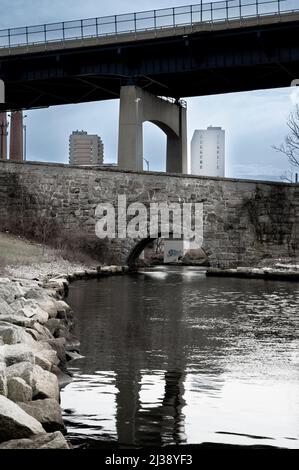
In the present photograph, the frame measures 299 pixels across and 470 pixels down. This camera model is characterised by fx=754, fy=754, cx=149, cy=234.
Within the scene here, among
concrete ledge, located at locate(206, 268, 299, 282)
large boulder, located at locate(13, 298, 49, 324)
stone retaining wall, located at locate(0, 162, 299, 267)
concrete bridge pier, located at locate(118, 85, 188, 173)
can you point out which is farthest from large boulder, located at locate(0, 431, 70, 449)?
concrete bridge pier, located at locate(118, 85, 188, 173)

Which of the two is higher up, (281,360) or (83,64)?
(83,64)

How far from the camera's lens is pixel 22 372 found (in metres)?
8.70

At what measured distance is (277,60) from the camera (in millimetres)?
43531

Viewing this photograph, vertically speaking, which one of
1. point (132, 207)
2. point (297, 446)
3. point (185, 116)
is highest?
point (185, 116)

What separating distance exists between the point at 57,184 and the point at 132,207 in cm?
432

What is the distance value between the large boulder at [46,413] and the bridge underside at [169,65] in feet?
122

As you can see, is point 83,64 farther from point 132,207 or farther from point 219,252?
point 219,252

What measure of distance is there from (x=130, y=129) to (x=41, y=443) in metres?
41.9

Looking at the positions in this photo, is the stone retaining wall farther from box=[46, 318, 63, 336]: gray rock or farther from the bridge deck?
box=[46, 318, 63, 336]: gray rock

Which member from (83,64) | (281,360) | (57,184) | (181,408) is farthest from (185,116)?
(181,408)

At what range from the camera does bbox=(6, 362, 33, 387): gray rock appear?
863 cm

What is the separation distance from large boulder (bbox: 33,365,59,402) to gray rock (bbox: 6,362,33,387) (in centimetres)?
7

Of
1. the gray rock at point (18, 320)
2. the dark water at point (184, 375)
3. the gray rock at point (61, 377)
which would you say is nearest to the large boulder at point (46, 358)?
the gray rock at point (61, 377)

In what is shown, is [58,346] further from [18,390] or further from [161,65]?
[161,65]
